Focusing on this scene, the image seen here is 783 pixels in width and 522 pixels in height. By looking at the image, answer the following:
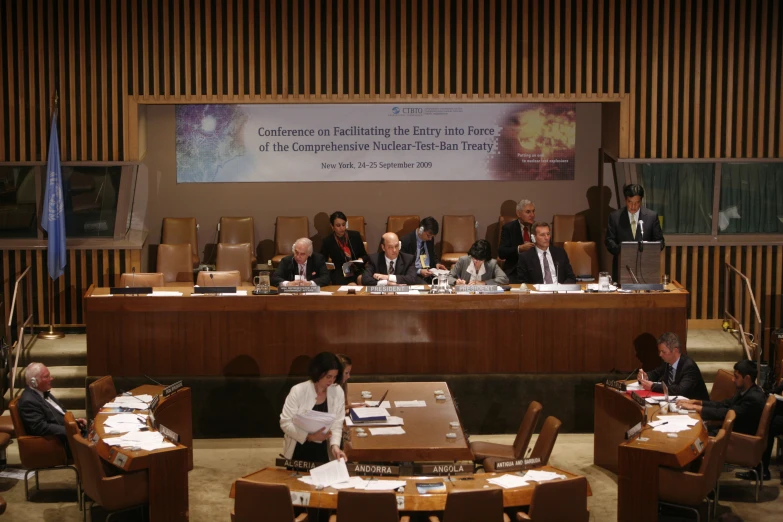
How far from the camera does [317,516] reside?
23.1 feet

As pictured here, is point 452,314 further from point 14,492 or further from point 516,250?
point 14,492

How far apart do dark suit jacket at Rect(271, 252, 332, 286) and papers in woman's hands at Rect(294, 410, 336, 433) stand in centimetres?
322

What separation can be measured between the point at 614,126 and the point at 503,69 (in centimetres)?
150

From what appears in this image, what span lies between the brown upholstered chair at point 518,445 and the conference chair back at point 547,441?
215 millimetres

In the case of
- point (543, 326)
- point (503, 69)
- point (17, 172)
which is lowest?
point (543, 326)

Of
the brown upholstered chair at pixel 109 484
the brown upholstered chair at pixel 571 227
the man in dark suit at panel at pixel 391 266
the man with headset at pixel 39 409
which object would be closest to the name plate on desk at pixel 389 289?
the man in dark suit at panel at pixel 391 266

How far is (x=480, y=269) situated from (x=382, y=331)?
4.01ft

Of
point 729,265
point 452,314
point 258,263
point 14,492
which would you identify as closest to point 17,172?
point 258,263

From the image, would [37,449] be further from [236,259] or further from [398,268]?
[236,259]

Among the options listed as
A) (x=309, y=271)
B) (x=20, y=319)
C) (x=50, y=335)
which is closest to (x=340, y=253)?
(x=309, y=271)

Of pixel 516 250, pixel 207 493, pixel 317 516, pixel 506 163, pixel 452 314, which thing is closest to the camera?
pixel 317 516

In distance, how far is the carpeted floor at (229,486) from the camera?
28.0ft

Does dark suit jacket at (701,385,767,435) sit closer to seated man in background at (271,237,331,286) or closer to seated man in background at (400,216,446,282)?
seated man in background at (400,216,446,282)

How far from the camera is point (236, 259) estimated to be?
12547 millimetres
